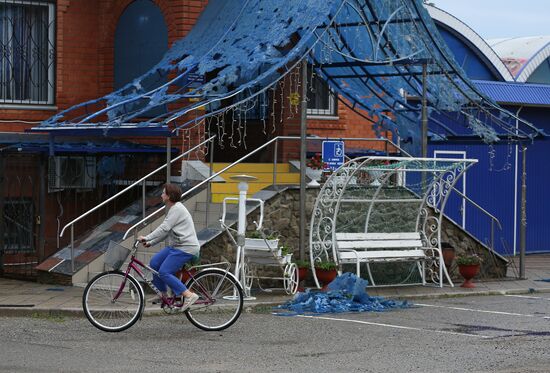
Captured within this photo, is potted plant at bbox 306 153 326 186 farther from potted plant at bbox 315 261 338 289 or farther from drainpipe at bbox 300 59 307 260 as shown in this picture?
potted plant at bbox 315 261 338 289

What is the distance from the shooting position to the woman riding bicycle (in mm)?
13953

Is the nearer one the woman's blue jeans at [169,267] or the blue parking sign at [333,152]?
the woman's blue jeans at [169,267]

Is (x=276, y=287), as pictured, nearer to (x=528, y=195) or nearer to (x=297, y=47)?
(x=297, y=47)

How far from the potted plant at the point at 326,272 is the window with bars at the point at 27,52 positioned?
672 cm

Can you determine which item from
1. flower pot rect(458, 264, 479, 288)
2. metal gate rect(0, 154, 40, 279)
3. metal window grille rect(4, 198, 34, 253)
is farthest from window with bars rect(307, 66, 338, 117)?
metal window grille rect(4, 198, 34, 253)

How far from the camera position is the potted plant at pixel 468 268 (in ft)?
65.2

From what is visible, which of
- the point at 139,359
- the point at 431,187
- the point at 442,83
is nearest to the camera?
the point at 139,359

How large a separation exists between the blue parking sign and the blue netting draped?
56.4 inches

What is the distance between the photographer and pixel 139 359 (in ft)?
38.8

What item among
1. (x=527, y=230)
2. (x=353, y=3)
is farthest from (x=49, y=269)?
(x=527, y=230)

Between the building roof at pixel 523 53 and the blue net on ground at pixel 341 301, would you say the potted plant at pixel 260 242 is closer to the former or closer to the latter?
the blue net on ground at pixel 341 301

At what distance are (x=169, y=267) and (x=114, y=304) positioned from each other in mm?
732

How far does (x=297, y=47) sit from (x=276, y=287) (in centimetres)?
360

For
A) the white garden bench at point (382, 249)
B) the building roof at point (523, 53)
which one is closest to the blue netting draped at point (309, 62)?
the white garden bench at point (382, 249)
